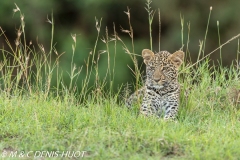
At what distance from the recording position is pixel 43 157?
6.18 metres

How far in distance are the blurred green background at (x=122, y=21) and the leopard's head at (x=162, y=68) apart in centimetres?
1085

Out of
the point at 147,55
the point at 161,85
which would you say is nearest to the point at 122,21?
the point at 147,55

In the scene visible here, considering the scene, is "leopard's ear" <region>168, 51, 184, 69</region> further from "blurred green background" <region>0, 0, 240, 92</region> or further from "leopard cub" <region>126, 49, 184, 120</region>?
"blurred green background" <region>0, 0, 240, 92</region>

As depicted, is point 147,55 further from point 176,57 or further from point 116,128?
point 116,128

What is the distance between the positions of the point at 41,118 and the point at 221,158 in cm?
209

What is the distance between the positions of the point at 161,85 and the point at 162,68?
198mm

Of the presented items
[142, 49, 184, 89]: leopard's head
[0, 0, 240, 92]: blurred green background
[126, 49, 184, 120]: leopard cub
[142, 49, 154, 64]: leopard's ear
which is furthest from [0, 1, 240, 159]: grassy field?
[0, 0, 240, 92]: blurred green background

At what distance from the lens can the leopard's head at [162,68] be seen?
310 inches

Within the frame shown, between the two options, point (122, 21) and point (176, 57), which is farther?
point (122, 21)

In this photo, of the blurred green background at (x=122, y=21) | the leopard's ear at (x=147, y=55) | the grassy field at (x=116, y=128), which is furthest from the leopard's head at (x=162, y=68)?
the blurred green background at (x=122, y=21)

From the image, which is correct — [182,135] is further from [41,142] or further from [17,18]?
[17,18]

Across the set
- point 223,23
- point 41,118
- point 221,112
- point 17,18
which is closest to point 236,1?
point 223,23

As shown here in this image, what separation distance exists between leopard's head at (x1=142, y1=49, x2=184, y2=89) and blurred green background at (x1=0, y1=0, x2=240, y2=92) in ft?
35.6

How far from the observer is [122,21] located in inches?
813
